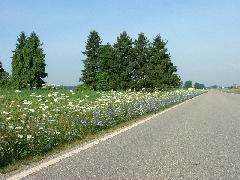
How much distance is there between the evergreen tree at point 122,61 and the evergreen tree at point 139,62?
818 millimetres

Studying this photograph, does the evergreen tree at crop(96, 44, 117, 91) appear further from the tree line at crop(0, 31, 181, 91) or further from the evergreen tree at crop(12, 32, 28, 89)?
the evergreen tree at crop(12, 32, 28, 89)

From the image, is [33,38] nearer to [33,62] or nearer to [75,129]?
[33,62]

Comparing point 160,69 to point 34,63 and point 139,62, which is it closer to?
point 139,62

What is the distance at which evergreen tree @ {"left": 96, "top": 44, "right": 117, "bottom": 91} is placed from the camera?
7775cm

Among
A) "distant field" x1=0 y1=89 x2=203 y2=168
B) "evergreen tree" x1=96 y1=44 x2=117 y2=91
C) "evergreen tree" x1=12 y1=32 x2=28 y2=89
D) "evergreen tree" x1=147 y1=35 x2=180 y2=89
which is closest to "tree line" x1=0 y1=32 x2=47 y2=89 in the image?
"evergreen tree" x1=12 y1=32 x2=28 y2=89

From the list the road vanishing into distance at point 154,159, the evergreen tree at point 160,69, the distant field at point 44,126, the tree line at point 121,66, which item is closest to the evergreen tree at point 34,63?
the tree line at point 121,66

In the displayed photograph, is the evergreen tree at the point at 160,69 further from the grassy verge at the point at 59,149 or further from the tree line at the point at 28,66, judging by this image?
the grassy verge at the point at 59,149

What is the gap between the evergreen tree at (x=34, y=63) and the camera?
2891 inches

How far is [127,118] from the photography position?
24000 millimetres

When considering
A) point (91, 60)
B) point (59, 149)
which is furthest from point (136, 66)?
point (59, 149)

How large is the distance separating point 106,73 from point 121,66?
294cm

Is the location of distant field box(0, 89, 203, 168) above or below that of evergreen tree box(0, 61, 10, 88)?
below

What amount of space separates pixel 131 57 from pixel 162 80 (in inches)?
263

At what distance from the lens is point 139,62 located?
77.7 m
